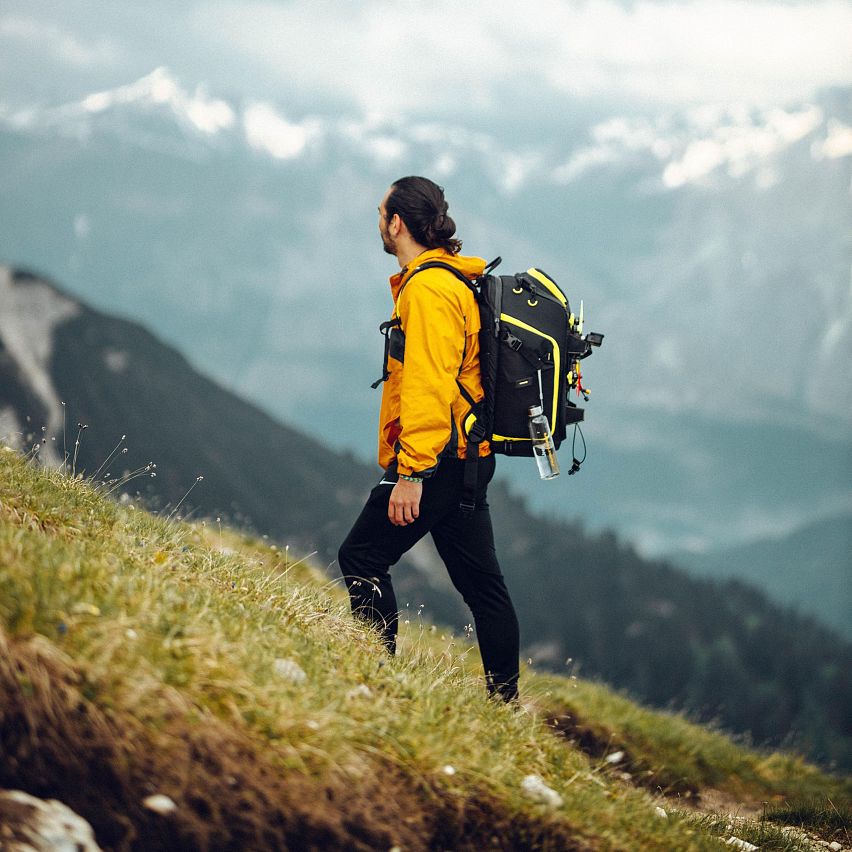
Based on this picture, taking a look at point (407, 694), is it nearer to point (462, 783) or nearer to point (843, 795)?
point (462, 783)

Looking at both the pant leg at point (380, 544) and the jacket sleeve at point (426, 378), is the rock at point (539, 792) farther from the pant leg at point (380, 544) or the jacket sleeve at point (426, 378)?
the jacket sleeve at point (426, 378)

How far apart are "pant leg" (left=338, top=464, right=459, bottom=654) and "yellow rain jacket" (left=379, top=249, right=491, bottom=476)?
250 mm

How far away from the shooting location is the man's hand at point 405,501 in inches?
218

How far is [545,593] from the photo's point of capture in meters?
196

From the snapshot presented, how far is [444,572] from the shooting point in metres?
166

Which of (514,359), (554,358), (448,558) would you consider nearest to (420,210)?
(514,359)

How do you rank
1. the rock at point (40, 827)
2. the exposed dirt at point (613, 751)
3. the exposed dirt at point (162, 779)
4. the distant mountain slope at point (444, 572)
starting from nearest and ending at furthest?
the rock at point (40, 827), the exposed dirt at point (162, 779), the exposed dirt at point (613, 751), the distant mountain slope at point (444, 572)

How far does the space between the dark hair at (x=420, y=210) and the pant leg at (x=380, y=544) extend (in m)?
1.35

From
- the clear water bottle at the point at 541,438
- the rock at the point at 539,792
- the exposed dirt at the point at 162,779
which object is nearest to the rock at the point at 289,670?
the exposed dirt at the point at 162,779

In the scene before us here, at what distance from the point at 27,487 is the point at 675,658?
172066mm

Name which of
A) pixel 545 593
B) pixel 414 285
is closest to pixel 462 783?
pixel 414 285

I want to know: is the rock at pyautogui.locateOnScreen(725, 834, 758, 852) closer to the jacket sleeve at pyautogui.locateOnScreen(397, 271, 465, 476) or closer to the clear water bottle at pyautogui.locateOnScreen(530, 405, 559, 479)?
the clear water bottle at pyautogui.locateOnScreen(530, 405, 559, 479)

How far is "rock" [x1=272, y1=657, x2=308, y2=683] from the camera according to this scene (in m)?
4.44

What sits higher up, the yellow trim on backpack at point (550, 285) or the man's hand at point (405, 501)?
the yellow trim on backpack at point (550, 285)
